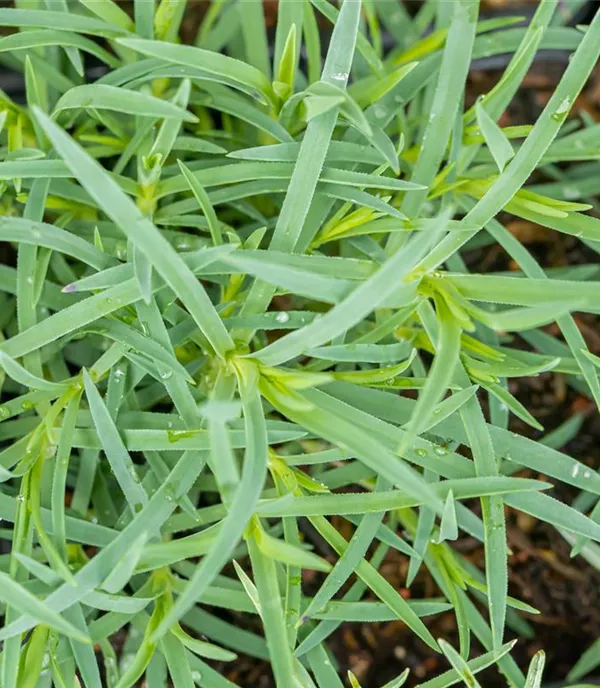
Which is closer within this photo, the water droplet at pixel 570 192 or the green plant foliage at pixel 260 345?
the green plant foliage at pixel 260 345

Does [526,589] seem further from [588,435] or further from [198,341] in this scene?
[198,341]

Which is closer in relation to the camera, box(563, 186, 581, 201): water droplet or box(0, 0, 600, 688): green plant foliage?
box(0, 0, 600, 688): green plant foliage

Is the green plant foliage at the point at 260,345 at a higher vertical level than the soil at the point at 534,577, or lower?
higher

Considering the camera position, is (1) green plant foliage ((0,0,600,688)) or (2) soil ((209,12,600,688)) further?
(2) soil ((209,12,600,688))

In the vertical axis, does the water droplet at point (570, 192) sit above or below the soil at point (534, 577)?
above

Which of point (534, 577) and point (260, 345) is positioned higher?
point (260, 345)

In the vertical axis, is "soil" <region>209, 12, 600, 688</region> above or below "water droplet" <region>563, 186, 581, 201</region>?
below

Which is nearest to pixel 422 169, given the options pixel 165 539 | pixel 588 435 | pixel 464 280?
pixel 464 280

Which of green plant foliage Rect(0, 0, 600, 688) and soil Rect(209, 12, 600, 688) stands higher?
green plant foliage Rect(0, 0, 600, 688)
